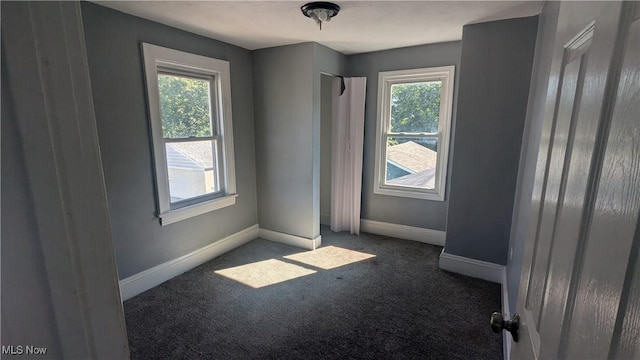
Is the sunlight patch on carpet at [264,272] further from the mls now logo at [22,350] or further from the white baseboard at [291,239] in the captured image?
the mls now logo at [22,350]

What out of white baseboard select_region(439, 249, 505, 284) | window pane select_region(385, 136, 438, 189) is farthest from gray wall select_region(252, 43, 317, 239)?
white baseboard select_region(439, 249, 505, 284)

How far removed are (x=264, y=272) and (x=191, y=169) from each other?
1282mm

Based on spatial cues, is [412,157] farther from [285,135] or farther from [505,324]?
[505,324]

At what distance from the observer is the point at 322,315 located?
2.32 metres

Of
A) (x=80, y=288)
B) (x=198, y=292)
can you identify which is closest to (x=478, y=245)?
(x=198, y=292)

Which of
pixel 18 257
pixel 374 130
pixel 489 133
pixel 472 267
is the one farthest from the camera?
pixel 374 130

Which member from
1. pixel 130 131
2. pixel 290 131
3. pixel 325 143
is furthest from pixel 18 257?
pixel 325 143

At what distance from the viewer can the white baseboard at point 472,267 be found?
2750 mm

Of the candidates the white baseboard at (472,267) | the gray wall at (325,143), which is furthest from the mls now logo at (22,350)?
the gray wall at (325,143)

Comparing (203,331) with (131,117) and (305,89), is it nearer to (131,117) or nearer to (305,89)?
(131,117)

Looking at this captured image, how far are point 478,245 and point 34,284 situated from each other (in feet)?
10.2

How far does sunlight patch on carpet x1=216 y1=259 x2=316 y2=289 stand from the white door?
2328mm

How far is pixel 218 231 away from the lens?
3330mm

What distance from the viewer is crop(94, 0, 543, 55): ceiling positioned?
212 centimetres
